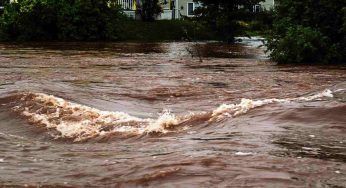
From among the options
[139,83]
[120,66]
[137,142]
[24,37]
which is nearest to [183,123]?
[137,142]

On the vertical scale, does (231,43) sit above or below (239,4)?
below

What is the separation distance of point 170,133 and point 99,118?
1649 mm

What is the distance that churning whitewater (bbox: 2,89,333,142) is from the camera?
753 centimetres

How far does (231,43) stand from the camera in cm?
3625

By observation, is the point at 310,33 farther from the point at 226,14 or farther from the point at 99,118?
the point at 226,14

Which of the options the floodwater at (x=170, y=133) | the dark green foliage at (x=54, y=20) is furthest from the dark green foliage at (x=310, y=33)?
the dark green foliage at (x=54, y=20)

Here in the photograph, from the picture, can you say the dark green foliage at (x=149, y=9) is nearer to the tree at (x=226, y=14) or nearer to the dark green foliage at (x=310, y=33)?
the tree at (x=226, y=14)

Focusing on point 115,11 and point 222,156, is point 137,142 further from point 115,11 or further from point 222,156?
point 115,11

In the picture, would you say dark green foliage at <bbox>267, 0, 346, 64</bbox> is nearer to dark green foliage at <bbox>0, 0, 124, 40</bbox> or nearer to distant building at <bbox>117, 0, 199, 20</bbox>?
dark green foliage at <bbox>0, 0, 124, 40</bbox>

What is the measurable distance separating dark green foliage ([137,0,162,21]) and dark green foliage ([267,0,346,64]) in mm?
23107

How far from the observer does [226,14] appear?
34969mm

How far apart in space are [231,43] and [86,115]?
28225 millimetres

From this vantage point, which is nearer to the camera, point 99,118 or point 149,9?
point 99,118

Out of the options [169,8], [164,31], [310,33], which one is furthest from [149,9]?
[310,33]
